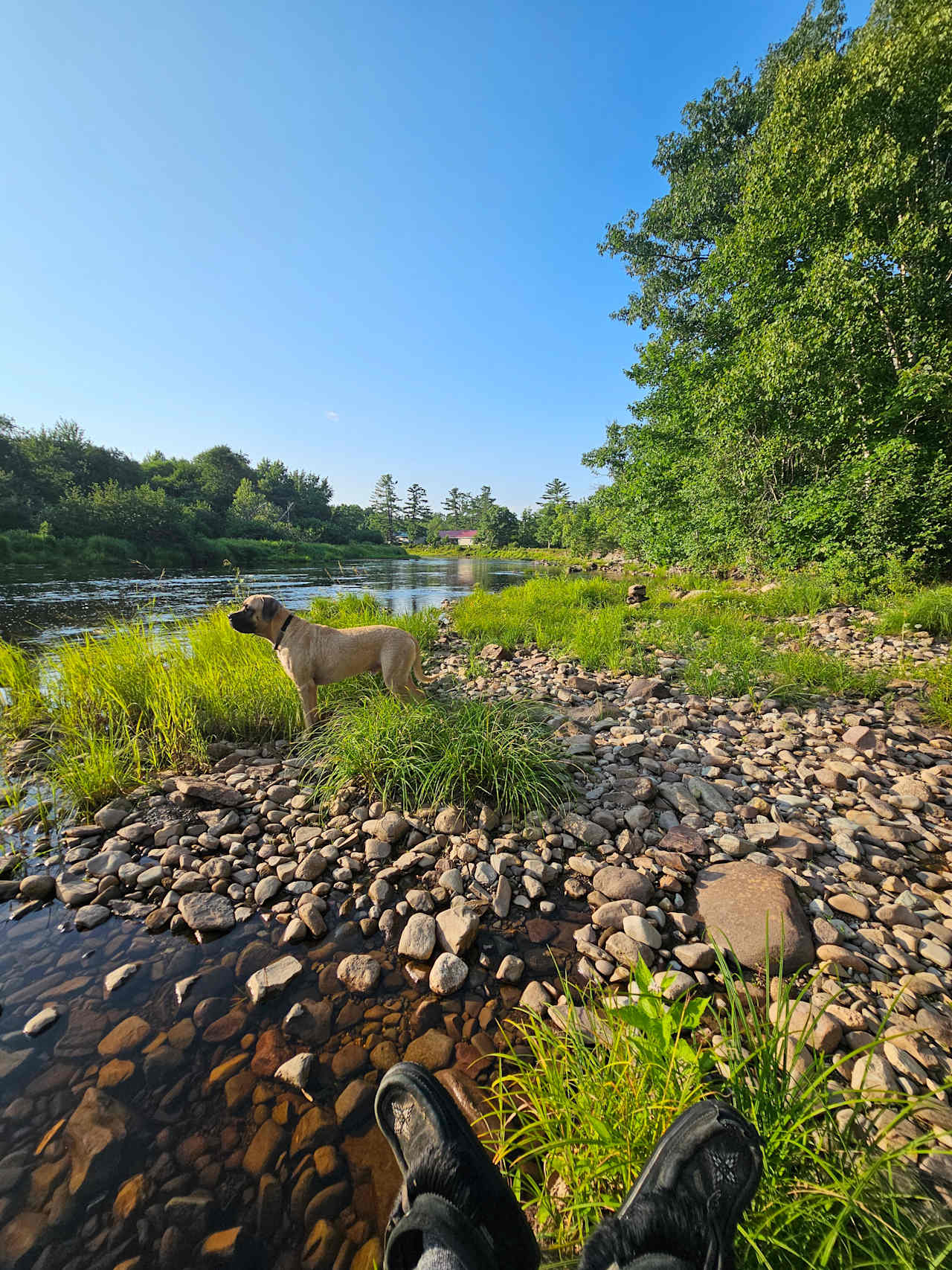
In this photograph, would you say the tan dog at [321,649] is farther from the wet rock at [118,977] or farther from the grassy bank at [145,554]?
the grassy bank at [145,554]

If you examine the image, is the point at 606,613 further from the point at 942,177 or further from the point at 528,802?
the point at 942,177

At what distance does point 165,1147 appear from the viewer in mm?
1319

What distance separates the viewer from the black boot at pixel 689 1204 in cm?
85

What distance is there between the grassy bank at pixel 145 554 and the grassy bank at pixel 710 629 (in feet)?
29.9

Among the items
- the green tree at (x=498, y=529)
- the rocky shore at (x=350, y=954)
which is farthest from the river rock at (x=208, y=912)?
the green tree at (x=498, y=529)

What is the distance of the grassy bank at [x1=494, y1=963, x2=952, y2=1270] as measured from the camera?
2.93 feet

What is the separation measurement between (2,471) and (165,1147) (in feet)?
122

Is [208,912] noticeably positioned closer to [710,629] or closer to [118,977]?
[118,977]

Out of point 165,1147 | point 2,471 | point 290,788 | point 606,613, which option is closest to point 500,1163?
point 165,1147

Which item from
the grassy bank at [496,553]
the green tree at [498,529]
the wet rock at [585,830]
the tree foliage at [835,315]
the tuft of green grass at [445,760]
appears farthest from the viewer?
the green tree at [498,529]

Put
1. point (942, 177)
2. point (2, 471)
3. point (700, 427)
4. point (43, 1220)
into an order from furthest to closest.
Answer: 1. point (2, 471)
2. point (700, 427)
3. point (942, 177)
4. point (43, 1220)

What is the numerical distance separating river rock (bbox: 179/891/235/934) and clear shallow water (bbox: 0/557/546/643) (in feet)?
12.7

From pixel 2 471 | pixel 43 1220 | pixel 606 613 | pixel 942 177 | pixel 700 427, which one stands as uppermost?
pixel 942 177

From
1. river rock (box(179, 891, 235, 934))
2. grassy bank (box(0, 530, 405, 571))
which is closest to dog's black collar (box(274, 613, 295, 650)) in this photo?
river rock (box(179, 891, 235, 934))
